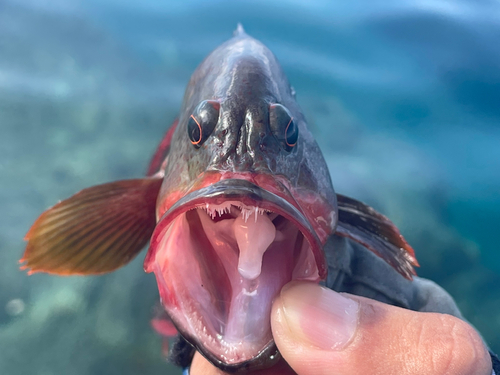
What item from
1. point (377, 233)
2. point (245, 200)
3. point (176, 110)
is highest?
point (245, 200)

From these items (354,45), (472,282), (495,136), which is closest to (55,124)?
(354,45)

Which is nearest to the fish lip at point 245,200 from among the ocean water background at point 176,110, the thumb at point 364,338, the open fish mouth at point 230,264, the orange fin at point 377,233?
the open fish mouth at point 230,264

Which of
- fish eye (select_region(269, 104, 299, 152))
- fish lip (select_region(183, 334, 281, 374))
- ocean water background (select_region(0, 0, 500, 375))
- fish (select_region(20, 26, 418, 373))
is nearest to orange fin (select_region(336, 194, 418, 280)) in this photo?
fish (select_region(20, 26, 418, 373))

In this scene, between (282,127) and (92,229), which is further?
(92,229)

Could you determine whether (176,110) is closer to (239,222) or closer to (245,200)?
(239,222)

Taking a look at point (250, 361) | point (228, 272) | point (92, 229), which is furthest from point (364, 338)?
point (92, 229)

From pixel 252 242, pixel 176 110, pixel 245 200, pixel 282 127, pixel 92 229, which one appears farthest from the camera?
pixel 176 110

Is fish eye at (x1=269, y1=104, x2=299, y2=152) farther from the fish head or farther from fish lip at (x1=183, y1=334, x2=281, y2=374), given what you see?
fish lip at (x1=183, y1=334, x2=281, y2=374)
